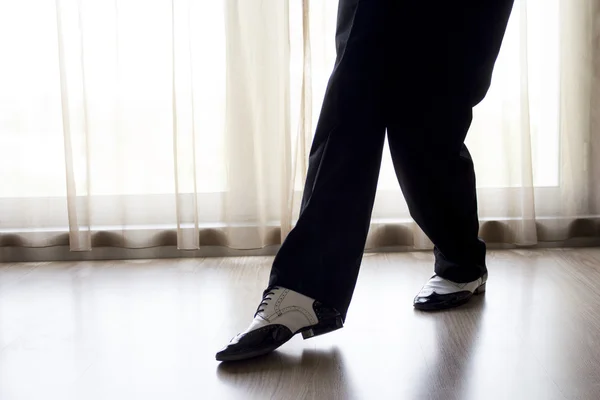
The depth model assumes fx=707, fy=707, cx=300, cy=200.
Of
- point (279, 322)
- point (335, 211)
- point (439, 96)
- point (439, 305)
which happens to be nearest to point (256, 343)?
point (279, 322)

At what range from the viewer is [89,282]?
1846 millimetres

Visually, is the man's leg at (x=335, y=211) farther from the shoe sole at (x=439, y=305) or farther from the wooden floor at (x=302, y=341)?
the shoe sole at (x=439, y=305)

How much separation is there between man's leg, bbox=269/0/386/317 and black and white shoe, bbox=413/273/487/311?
307 mm

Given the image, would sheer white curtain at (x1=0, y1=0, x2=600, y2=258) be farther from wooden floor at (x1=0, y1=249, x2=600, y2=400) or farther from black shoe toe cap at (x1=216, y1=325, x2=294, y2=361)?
black shoe toe cap at (x1=216, y1=325, x2=294, y2=361)

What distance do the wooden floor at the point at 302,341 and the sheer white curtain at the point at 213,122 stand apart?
0.22 metres

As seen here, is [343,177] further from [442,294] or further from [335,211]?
[442,294]

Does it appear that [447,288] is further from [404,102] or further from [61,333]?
[61,333]

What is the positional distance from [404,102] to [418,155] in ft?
0.37

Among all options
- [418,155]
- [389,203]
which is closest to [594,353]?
[418,155]

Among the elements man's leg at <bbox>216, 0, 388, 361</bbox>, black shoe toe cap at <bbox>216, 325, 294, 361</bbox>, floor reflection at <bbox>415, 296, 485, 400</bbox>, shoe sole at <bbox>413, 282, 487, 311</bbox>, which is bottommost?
floor reflection at <bbox>415, 296, 485, 400</bbox>

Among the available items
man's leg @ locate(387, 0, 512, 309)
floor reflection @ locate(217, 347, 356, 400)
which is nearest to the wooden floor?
floor reflection @ locate(217, 347, 356, 400)

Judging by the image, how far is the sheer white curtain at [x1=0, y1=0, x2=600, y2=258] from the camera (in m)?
2.05

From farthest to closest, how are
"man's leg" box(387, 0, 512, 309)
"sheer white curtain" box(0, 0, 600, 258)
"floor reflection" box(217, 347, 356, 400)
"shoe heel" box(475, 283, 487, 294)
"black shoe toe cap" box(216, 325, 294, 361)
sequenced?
"sheer white curtain" box(0, 0, 600, 258)
"shoe heel" box(475, 283, 487, 294)
"man's leg" box(387, 0, 512, 309)
"black shoe toe cap" box(216, 325, 294, 361)
"floor reflection" box(217, 347, 356, 400)

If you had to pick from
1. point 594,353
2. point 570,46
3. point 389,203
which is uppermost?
point 570,46
